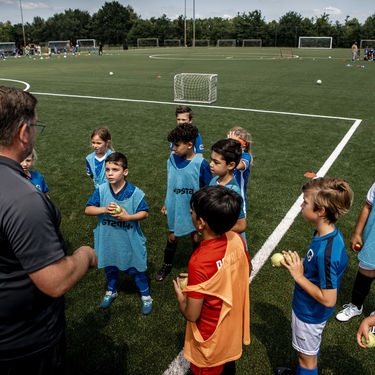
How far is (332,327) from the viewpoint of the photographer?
11.8 ft

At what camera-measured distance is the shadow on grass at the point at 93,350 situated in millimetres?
3154

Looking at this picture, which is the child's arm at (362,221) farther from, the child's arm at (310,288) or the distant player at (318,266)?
the child's arm at (310,288)

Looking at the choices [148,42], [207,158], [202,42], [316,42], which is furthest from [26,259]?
[202,42]

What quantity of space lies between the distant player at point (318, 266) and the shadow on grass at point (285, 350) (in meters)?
0.51

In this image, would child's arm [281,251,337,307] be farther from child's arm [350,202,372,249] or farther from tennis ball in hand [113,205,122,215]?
tennis ball in hand [113,205,122,215]

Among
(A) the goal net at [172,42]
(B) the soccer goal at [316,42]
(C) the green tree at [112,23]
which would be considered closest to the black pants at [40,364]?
(B) the soccer goal at [316,42]

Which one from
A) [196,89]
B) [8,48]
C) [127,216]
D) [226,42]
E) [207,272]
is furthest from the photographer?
[226,42]

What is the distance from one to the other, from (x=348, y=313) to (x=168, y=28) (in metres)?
106

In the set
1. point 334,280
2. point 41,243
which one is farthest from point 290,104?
point 41,243

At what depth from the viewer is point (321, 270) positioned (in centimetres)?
238

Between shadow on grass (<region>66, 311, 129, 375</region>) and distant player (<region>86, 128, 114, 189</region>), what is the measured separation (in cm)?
187

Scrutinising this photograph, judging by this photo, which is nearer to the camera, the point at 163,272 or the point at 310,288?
the point at 310,288

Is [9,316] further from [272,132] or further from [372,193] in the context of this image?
[272,132]

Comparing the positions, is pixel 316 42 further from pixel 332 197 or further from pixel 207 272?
pixel 207 272
